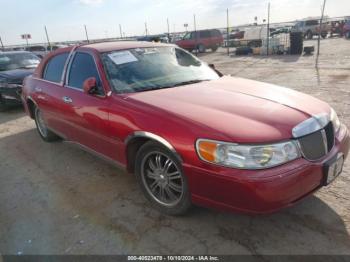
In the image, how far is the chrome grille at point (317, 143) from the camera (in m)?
2.56

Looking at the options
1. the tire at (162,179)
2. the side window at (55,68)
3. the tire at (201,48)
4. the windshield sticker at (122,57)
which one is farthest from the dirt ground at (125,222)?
the tire at (201,48)

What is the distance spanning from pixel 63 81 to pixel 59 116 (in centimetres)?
50

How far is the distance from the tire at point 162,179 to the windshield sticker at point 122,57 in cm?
116

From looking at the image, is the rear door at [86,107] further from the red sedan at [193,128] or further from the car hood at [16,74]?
the car hood at [16,74]

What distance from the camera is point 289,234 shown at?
9.01 feet

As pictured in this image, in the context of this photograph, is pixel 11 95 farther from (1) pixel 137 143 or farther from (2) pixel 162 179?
(2) pixel 162 179

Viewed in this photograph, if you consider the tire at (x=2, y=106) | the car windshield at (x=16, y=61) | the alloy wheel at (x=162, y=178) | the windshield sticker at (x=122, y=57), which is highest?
the windshield sticker at (x=122, y=57)

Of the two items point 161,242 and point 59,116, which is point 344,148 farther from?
point 59,116

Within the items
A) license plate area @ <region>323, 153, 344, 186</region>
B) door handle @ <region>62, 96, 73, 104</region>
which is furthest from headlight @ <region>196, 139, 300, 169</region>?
door handle @ <region>62, 96, 73, 104</region>

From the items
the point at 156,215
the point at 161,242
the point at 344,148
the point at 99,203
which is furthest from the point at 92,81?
the point at 344,148

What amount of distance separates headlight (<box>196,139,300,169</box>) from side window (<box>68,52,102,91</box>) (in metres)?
1.79

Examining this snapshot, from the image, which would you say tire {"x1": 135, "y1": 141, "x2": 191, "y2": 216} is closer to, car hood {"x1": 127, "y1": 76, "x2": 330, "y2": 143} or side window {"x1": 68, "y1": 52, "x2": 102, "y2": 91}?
car hood {"x1": 127, "y1": 76, "x2": 330, "y2": 143}

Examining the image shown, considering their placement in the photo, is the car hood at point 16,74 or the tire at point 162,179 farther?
the car hood at point 16,74

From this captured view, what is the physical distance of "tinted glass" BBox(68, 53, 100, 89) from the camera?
3.79 meters
